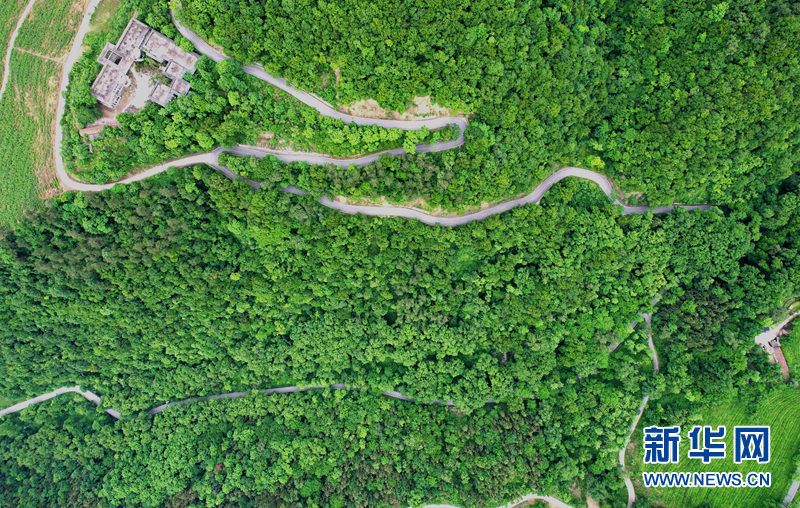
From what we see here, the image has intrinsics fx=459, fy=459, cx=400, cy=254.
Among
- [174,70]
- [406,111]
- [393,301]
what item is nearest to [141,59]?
[174,70]

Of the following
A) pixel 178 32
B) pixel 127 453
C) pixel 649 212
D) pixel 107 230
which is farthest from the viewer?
pixel 127 453

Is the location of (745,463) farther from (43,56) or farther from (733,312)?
(43,56)

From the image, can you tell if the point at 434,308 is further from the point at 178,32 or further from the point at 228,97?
the point at 178,32

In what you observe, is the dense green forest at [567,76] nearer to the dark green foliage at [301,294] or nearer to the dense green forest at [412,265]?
the dense green forest at [412,265]

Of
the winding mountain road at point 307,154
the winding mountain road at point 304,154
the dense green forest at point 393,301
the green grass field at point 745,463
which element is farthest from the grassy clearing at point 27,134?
the green grass field at point 745,463

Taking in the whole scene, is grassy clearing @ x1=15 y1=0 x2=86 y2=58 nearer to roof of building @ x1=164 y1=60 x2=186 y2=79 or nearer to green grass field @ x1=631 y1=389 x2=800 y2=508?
roof of building @ x1=164 y1=60 x2=186 y2=79

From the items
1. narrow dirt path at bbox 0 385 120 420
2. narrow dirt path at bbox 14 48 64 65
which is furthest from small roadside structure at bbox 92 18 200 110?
narrow dirt path at bbox 0 385 120 420

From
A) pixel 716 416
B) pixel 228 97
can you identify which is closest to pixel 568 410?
pixel 716 416
